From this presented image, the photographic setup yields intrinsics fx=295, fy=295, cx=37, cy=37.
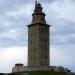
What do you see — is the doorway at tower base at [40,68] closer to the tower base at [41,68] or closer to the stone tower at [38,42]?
the tower base at [41,68]

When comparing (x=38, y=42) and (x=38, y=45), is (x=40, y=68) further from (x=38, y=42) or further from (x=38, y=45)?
(x=38, y=42)

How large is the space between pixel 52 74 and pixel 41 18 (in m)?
20.9

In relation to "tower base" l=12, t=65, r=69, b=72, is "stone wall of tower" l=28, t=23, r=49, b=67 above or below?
above

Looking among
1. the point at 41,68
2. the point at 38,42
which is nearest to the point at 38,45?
the point at 38,42

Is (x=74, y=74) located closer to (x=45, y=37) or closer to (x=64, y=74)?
(x=64, y=74)

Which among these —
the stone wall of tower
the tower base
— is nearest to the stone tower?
the stone wall of tower

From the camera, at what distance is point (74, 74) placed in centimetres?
7488

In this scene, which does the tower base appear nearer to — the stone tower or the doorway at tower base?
the doorway at tower base

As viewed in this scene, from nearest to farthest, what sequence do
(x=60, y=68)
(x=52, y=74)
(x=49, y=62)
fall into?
(x=52, y=74) → (x=60, y=68) → (x=49, y=62)

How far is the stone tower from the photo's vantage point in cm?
8275

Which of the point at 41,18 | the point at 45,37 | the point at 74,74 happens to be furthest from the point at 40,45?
the point at 74,74

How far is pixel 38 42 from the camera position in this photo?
8325 cm

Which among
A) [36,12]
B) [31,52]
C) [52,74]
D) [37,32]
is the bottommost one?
[52,74]

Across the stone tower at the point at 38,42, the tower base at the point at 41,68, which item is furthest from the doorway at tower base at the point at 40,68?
the stone tower at the point at 38,42
